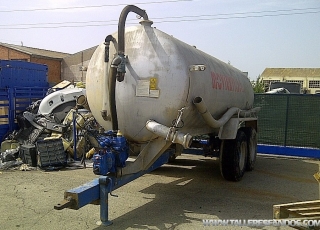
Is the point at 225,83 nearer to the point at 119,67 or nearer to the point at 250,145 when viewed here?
the point at 250,145

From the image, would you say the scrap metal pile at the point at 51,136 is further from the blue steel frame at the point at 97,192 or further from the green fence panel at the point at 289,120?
the green fence panel at the point at 289,120

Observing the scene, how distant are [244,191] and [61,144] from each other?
4755mm

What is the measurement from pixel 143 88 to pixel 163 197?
2295 mm

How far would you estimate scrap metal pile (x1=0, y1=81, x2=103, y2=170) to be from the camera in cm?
904

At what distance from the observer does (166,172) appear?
29.2 ft

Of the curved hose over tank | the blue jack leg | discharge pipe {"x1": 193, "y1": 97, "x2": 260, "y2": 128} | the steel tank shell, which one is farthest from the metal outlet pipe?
the blue jack leg

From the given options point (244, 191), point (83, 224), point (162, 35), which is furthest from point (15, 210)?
point (244, 191)

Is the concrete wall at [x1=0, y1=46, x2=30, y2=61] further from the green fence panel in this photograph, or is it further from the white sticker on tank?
the white sticker on tank

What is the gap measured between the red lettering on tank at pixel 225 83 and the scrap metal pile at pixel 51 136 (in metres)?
3.06

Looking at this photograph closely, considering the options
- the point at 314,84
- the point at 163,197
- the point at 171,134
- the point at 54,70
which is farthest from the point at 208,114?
the point at 314,84

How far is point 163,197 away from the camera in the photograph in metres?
6.64

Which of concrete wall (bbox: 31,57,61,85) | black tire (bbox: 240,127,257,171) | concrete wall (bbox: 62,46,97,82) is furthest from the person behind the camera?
concrete wall (bbox: 62,46,97,82)

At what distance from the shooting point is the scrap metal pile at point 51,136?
9.04 meters

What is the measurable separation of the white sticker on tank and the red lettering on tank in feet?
5.42
